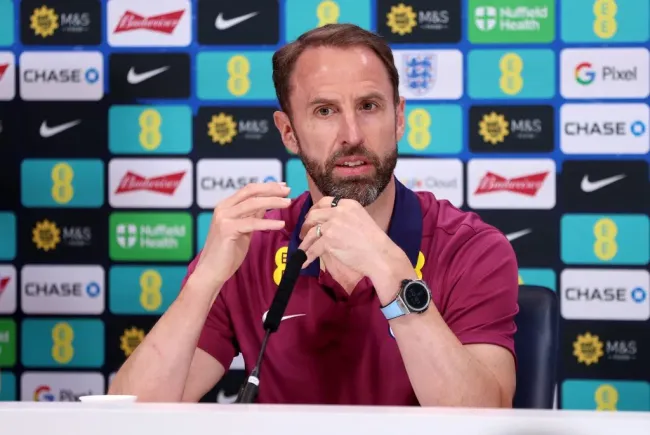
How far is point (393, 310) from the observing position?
1610mm

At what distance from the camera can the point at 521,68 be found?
10.8 feet

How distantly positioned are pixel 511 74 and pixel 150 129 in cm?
137

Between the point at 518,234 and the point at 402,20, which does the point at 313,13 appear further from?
the point at 518,234

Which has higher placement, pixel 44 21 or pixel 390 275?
pixel 44 21

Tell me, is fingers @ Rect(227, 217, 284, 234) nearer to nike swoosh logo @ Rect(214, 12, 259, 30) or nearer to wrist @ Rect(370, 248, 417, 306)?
wrist @ Rect(370, 248, 417, 306)

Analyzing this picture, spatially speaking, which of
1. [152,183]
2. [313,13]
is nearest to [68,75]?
[152,183]

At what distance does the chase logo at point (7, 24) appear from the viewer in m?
3.47

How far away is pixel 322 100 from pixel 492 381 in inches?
26.6

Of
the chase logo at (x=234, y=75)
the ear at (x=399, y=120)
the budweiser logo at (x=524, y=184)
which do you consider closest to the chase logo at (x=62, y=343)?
the chase logo at (x=234, y=75)

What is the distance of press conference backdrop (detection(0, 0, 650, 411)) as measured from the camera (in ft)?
10.6

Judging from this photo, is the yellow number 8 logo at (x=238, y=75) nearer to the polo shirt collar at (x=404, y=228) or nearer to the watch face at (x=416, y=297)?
the polo shirt collar at (x=404, y=228)

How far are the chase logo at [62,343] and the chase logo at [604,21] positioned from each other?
2.09 meters

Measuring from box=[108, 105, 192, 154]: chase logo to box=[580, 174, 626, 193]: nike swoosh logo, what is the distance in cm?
147

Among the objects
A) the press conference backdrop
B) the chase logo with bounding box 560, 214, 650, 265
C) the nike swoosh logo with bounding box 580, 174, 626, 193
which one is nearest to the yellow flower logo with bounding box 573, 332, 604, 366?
the press conference backdrop
